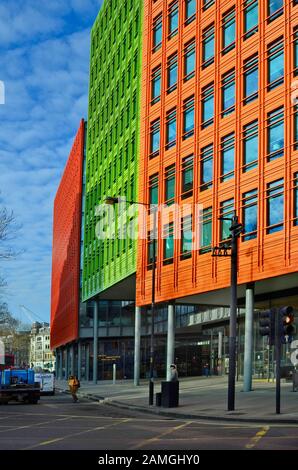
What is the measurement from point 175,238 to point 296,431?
28144mm

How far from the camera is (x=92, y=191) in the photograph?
250 feet

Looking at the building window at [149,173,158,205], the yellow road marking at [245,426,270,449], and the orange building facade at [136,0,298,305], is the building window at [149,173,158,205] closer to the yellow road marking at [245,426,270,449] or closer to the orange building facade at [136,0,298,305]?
the orange building facade at [136,0,298,305]

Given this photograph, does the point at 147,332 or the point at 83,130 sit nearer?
the point at 147,332

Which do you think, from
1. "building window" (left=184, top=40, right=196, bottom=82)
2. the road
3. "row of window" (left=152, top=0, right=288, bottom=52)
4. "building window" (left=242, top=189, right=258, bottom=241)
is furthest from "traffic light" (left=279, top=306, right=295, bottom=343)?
"building window" (left=184, top=40, right=196, bottom=82)

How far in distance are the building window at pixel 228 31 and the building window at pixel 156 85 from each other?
9.21 meters

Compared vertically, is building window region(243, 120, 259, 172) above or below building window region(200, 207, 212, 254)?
above

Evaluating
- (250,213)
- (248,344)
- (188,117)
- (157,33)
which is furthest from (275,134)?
(157,33)

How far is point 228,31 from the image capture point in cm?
4275

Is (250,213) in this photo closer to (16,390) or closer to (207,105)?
(207,105)

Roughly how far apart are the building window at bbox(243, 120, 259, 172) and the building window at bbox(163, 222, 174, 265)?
932 cm

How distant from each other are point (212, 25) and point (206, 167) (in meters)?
8.70

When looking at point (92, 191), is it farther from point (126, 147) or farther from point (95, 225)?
Result: point (126, 147)

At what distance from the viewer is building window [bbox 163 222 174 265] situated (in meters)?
47.1

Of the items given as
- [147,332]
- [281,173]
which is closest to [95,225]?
[147,332]
